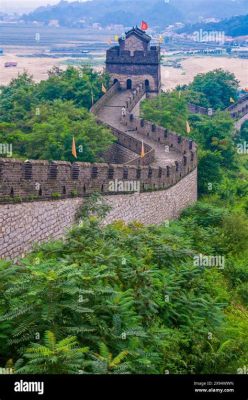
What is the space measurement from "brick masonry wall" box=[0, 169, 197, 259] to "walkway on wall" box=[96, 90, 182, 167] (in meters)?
4.41

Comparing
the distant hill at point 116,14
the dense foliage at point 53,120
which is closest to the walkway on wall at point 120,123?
the dense foliage at point 53,120

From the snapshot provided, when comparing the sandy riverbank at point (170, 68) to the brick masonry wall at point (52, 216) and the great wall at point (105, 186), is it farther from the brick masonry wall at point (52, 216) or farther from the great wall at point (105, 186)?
the brick masonry wall at point (52, 216)

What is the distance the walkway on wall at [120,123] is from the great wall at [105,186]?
0.14 ft

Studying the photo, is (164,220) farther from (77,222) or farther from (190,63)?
(190,63)

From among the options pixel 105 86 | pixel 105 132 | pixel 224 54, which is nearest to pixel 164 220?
pixel 105 132

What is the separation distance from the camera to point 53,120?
92.8ft

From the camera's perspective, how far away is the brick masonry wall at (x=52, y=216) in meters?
15.1

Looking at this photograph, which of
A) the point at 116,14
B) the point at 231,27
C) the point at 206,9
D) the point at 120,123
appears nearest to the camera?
the point at 120,123

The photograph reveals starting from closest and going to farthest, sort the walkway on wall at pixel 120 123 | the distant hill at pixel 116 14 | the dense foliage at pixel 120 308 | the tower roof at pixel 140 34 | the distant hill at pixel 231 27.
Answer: the dense foliage at pixel 120 308
the walkway on wall at pixel 120 123
the tower roof at pixel 140 34
the distant hill at pixel 231 27
the distant hill at pixel 116 14

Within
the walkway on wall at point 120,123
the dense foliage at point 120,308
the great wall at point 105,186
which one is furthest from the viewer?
the walkway on wall at point 120,123

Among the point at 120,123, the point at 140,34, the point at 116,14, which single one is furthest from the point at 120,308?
the point at 116,14

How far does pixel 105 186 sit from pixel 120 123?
681 inches

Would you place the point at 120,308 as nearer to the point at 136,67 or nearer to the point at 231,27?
the point at 136,67
